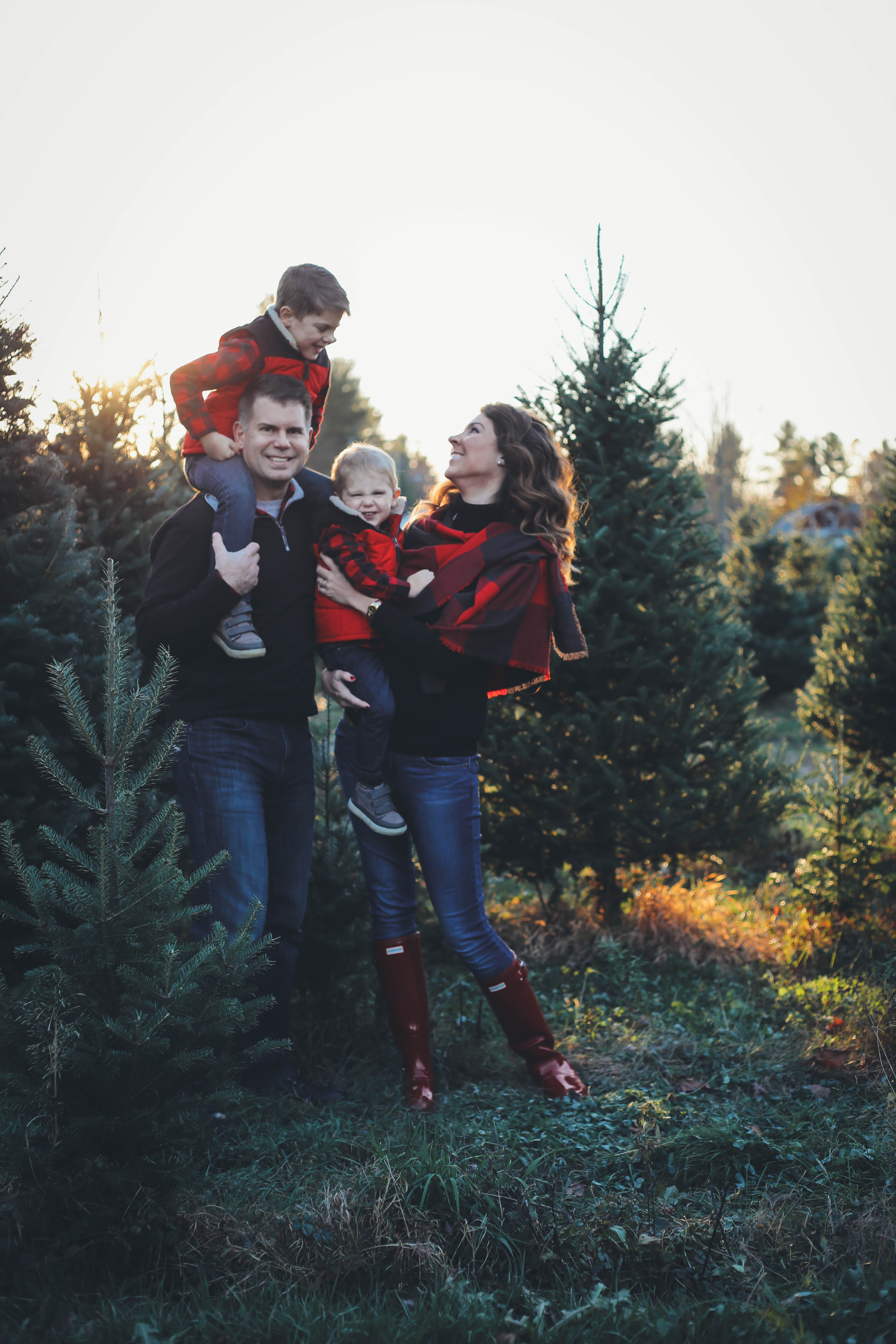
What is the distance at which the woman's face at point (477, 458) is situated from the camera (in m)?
3.21

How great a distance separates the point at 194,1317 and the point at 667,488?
13.7ft

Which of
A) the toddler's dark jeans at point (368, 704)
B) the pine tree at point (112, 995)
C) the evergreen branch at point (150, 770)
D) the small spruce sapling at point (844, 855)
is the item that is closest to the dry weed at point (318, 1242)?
the pine tree at point (112, 995)

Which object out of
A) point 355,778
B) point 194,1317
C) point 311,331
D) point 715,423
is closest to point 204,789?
point 355,778

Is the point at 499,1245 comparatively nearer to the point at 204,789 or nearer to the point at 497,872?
the point at 204,789

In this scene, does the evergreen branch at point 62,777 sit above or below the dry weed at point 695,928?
above

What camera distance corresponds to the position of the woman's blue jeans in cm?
314

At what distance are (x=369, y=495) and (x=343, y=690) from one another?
690 millimetres

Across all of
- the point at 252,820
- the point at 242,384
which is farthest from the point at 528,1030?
the point at 242,384

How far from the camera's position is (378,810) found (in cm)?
311

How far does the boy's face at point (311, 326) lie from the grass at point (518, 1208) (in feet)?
8.03

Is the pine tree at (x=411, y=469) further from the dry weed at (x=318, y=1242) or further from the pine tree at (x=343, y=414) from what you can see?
the dry weed at (x=318, y=1242)

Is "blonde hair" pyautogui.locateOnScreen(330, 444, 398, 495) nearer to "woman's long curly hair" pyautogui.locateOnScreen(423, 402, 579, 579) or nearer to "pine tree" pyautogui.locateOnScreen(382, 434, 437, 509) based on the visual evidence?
"woman's long curly hair" pyautogui.locateOnScreen(423, 402, 579, 579)

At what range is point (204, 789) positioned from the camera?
2.84 m

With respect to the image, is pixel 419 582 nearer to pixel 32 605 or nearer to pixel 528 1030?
pixel 32 605
